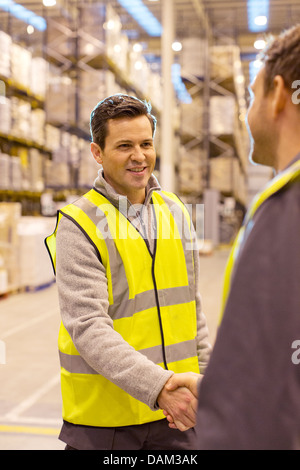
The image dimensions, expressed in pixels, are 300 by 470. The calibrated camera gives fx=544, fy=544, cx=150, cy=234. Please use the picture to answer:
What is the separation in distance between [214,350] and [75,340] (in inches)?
31.0

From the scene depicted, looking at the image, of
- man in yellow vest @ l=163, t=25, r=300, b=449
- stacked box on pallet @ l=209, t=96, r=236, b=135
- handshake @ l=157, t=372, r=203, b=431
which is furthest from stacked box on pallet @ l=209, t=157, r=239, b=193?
man in yellow vest @ l=163, t=25, r=300, b=449

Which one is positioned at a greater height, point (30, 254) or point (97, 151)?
point (97, 151)

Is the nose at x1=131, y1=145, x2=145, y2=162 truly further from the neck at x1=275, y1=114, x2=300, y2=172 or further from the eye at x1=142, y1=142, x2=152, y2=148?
the neck at x1=275, y1=114, x2=300, y2=172

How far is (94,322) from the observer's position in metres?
1.55

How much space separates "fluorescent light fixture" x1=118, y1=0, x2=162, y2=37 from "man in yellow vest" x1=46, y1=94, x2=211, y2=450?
47.2 ft

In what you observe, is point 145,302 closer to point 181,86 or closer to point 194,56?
point 194,56

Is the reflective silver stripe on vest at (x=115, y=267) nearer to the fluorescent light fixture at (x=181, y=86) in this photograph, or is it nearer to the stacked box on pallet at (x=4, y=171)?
the stacked box on pallet at (x=4, y=171)

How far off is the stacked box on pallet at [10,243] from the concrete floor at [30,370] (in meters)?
0.30

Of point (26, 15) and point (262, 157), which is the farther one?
point (26, 15)

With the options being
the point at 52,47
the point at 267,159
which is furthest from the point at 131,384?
the point at 52,47

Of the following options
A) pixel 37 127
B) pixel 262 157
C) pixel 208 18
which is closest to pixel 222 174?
pixel 37 127

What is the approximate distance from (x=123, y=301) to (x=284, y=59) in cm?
93

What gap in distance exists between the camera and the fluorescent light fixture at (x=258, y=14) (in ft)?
52.7

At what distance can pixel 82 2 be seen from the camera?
35.4 ft
